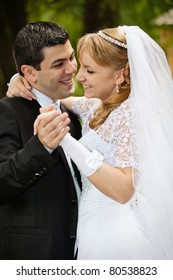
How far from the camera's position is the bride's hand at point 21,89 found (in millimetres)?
4191

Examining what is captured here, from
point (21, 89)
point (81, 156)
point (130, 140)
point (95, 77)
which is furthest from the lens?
point (21, 89)

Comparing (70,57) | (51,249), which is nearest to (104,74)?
(70,57)

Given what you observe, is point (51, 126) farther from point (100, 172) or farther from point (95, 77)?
point (95, 77)

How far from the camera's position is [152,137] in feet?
12.6

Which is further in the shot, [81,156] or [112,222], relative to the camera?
[112,222]

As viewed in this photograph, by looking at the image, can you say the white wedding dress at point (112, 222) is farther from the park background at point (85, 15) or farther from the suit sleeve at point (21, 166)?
the park background at point (85, 15)

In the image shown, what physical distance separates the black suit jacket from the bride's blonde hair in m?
0.51

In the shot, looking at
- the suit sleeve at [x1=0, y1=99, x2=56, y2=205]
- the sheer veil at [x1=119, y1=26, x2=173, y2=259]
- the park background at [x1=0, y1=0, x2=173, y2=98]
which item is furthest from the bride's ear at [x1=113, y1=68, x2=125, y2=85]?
the park background at [x1=0, y1=0, x2=173, y2=98]

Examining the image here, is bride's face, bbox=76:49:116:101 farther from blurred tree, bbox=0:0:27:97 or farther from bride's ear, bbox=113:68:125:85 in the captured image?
blurred tree, bbox=0:0:27:97

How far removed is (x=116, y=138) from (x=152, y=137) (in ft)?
0.78

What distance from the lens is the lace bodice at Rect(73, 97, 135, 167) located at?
12.2 ft

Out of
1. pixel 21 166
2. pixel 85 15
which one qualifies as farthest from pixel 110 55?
pixel 85 15
